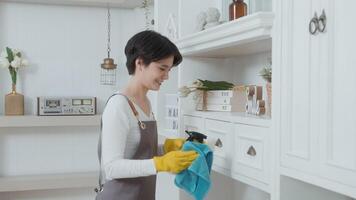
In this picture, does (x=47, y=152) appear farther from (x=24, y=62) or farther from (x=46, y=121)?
(x=24, y=62)

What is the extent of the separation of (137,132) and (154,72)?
232mm

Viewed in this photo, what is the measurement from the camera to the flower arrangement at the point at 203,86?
75.9 inches

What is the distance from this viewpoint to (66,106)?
8.94 feet

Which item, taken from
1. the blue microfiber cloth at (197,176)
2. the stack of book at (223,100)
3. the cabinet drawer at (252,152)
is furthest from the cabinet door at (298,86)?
the stack of book at (223,100)

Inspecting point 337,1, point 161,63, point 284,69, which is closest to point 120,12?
point 161,63

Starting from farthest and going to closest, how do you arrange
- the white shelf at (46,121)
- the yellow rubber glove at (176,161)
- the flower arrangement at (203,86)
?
the white shelf at (46,121) → the flower arrangement at (203,86) → the yellow rubber glove at (176,161)

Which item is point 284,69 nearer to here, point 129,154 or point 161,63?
point 161,63

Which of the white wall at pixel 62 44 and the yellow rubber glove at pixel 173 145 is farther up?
the white wall at pixel 62 44

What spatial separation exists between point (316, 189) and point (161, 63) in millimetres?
699

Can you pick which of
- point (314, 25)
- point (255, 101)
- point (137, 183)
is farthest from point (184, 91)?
point (314, 25)

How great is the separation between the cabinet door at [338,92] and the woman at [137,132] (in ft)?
1.64

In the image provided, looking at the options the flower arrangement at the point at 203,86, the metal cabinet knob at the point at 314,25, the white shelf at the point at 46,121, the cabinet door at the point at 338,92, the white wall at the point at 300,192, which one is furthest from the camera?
the white shelf at the point at 46,121

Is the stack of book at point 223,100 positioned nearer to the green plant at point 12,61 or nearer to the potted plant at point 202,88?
the potted plant at point 202,88

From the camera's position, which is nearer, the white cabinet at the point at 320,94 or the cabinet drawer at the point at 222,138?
the white cabinet at the point at 320,94
